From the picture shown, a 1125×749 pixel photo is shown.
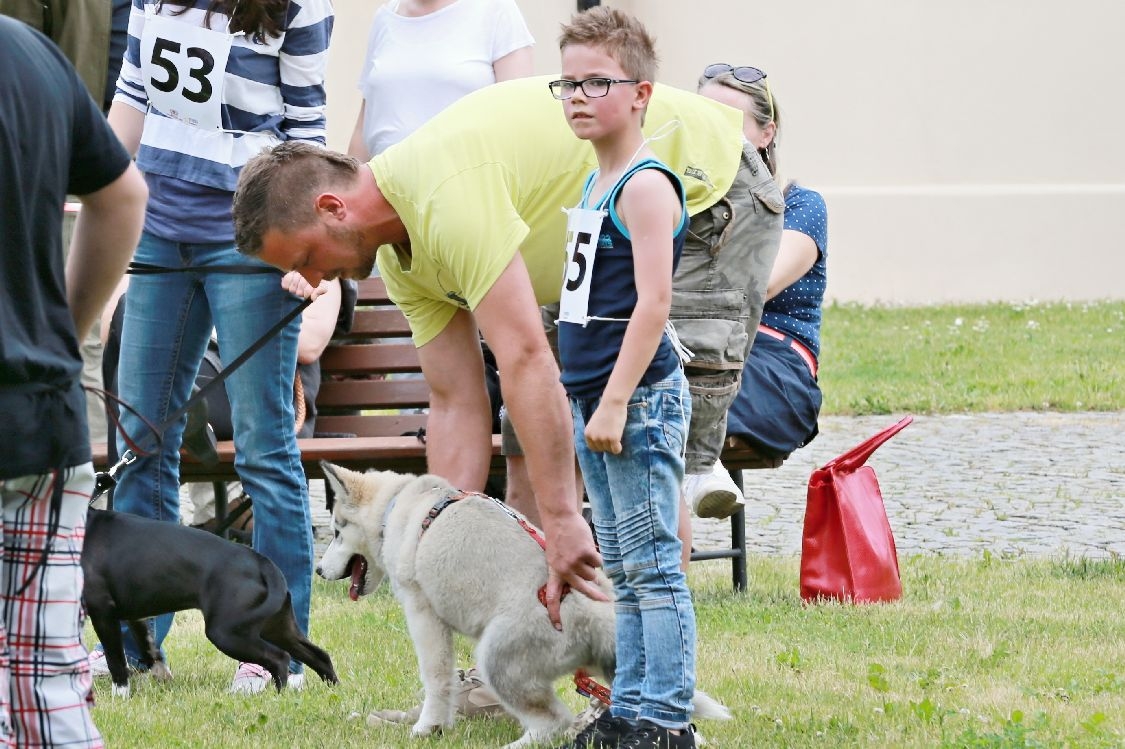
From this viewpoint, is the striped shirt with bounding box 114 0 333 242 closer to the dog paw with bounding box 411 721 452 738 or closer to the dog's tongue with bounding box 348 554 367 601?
the dog's tongue with bounding box 348 554 367 601

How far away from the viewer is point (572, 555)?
3549 mm

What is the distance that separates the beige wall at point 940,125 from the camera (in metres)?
14.4

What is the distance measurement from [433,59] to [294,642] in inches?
93.4

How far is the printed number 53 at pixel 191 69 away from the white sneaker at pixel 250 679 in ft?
5.52

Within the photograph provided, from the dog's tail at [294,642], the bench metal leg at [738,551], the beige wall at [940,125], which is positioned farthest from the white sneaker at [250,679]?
the beige wall at [940,125]

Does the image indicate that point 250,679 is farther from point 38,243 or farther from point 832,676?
point 38,243

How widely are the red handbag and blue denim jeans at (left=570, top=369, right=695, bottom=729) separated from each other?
7.22 ft

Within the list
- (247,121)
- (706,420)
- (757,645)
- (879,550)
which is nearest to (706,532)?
(879,550)

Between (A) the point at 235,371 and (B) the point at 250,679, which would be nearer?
(A) the point at 235,371

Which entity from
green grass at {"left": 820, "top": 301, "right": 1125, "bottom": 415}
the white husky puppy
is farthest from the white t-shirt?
green grass at {"left": 820, "top": 301, "right": 1125, "bottom": 415}

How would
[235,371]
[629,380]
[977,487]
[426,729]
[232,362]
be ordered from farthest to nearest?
Answer: 1. [977,487]
2. [235,371]
3. [232,362]
4. [426,729]
5. [629,380]

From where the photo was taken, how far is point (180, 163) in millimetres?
4336

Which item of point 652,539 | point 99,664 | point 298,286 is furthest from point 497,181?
point 99,664

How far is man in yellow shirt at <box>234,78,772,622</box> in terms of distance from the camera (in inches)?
137
